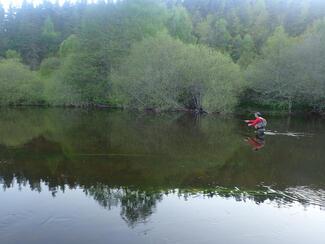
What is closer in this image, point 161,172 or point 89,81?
point 161,172

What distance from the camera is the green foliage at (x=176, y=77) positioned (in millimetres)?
52125

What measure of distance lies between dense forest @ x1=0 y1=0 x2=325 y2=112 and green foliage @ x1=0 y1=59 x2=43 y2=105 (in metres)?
0.16

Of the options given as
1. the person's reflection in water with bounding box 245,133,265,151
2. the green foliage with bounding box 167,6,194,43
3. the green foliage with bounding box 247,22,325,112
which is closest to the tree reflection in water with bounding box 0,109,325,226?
the person's reflection in water with bounding box 245,133,265,151

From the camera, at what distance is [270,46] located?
5753cm

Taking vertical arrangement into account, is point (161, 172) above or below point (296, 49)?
below

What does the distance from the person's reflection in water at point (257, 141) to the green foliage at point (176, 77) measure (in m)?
21.9

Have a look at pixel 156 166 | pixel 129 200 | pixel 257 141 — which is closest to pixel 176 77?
pixel 257 141

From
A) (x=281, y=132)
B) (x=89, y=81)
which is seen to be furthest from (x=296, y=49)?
(x=89, y=81)

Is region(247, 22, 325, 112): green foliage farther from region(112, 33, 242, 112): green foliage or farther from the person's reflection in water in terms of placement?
the person's reflection in water

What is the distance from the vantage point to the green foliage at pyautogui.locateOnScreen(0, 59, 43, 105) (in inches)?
2672

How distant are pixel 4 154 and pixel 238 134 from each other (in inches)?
689

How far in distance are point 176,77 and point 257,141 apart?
28.4 meters

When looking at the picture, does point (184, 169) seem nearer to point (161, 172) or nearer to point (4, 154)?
point (161, 172)

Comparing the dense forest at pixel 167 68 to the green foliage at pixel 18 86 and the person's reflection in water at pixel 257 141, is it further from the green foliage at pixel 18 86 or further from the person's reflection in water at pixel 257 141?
the person's reflection in water at pixel 257 141
